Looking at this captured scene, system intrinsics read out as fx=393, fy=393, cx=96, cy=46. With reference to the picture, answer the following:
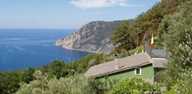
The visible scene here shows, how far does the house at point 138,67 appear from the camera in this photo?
3872 cm

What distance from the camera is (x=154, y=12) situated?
65062 millimetres

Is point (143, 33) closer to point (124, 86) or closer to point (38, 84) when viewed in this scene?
point (38, 84)

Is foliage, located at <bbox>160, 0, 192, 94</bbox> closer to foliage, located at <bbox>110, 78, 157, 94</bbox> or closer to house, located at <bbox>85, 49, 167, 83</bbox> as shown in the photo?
foliage, located at <bbox>110, 78, 157, 94</bbox>

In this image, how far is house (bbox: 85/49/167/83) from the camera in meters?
38.7

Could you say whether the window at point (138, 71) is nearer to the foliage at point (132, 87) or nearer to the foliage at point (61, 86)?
the foliage at point (61, 86)

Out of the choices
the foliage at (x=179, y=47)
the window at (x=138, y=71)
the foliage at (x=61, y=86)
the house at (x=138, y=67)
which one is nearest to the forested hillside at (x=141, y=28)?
the house at (x=138, y=67)

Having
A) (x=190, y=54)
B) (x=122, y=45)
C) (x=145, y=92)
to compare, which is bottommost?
(x=122, y=45)

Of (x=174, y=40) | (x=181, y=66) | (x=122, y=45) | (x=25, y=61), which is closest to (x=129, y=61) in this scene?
(x=174, y=40)

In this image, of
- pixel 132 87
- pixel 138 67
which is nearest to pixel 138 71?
pixel 138 67

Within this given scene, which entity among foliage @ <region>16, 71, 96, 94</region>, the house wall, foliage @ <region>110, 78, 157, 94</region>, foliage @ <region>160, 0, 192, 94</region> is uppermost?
foliage @ <region>160, 0, 192, 94</region>

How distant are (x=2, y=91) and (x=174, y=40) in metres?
50.2

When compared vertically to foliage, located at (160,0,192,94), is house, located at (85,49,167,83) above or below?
below

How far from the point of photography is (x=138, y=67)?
129 ft


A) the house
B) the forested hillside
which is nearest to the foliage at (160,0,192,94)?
the house
